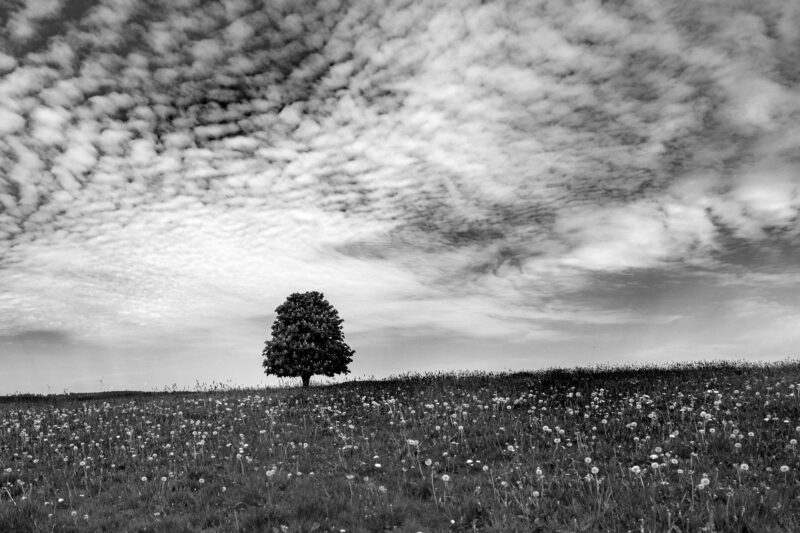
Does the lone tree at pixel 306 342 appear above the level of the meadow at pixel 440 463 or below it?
above

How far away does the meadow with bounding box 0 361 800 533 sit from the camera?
7.85 m

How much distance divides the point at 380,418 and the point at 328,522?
321 inches

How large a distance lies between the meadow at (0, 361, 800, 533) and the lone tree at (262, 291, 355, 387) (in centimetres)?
2004

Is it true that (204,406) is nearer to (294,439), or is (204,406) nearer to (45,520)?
(294,439)

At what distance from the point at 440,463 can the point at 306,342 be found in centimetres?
2954

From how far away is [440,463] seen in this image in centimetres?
1098

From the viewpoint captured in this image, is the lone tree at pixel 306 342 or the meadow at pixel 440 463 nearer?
the meadow at pixel 440 463

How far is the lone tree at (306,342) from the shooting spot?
1561 inches

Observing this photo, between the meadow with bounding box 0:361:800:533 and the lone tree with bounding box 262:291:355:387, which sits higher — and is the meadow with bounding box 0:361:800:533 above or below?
below

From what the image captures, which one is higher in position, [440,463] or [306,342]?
[306,342]

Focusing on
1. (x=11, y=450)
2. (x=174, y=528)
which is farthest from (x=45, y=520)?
(x=11, y=450)

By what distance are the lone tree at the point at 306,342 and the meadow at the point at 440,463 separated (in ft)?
65.7

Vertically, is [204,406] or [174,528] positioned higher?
[204,406]

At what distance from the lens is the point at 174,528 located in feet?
26.8
